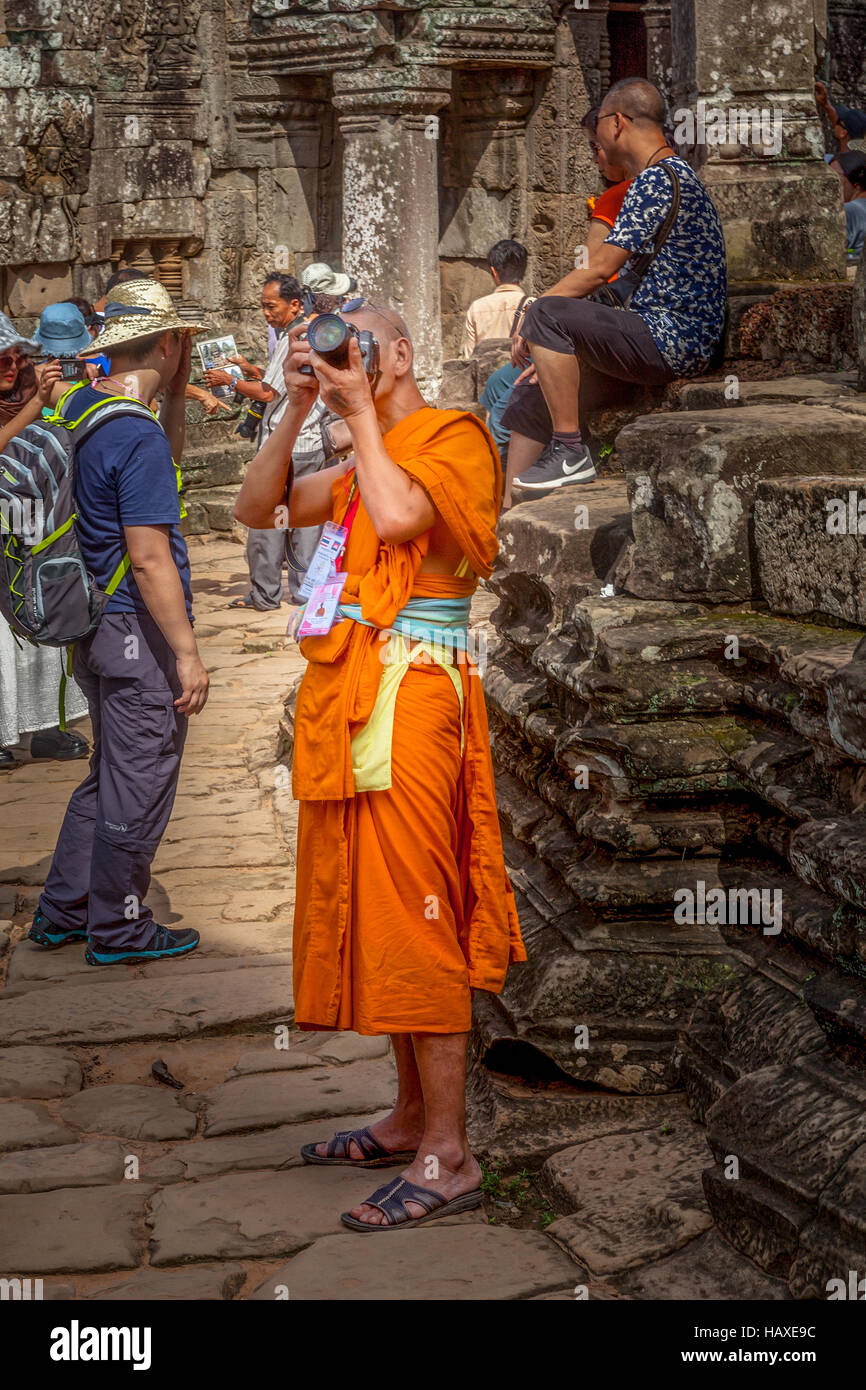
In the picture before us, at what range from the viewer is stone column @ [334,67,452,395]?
1219 centimetres

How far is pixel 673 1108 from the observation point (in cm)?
335

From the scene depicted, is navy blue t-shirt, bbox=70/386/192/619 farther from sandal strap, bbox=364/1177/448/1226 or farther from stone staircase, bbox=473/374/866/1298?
sandal strap, bbox=364/1177/448/1226

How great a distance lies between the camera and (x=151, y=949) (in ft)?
15.3

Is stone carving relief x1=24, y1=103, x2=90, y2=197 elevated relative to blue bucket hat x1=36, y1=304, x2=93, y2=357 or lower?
elevated

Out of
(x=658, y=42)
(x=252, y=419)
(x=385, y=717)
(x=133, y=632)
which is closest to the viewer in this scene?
(x=385, y=717)

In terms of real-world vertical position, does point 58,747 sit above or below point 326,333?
below

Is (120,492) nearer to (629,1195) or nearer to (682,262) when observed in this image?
(682,262)

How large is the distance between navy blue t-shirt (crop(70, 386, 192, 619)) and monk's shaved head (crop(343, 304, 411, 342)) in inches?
53.5

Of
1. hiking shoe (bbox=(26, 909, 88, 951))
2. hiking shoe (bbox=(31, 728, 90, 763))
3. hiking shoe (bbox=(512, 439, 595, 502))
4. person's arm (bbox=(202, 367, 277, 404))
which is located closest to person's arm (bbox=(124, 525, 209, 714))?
hiking shoe (bbox=(26, 909, 88, 951))

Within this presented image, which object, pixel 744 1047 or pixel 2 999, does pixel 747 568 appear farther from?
pixel 2 999

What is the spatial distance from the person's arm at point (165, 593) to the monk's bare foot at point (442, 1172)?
172cm

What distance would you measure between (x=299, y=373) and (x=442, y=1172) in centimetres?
160

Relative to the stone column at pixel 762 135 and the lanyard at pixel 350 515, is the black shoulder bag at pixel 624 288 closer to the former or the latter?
the stone column at pixel 762 135

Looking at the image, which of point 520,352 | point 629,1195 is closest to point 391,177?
point 520,352
